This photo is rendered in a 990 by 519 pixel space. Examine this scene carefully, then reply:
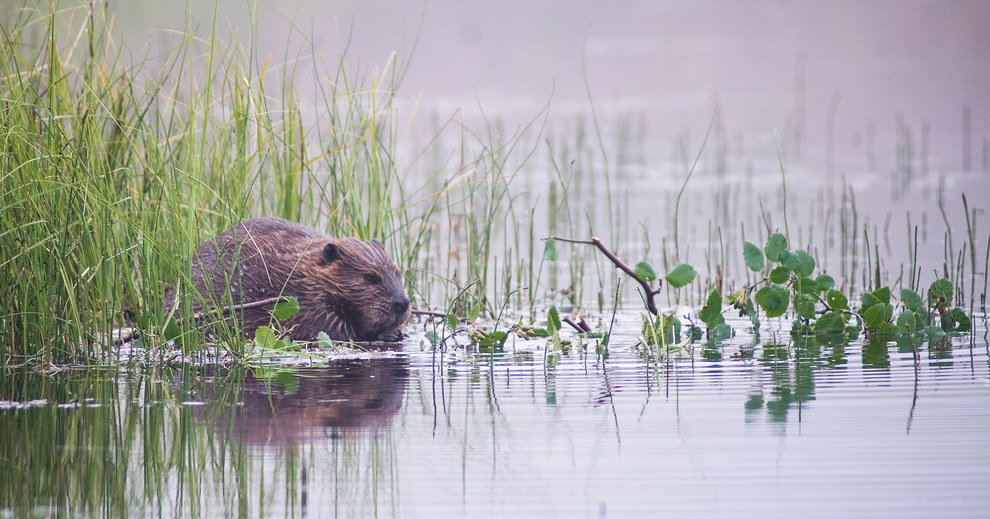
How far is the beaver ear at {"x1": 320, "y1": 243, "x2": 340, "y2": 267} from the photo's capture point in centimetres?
639

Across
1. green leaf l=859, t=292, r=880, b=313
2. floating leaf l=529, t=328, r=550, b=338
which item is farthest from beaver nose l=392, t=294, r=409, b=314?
green leaf l=859, t=292, r=880, b=313

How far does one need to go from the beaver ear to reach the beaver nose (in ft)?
1.38

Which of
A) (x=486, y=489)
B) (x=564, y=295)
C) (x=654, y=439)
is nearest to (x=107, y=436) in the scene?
(x=486, y=489)

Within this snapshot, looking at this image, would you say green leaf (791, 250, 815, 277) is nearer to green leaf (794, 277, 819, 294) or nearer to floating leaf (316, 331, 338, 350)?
green leaf (794, 277, 819, 294)

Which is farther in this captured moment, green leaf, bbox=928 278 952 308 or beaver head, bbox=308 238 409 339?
beaver head, bbox=308 238 409 339

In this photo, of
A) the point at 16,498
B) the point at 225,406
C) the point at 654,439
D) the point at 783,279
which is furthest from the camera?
the point at 783,279

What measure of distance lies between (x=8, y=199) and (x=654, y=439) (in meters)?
3.01

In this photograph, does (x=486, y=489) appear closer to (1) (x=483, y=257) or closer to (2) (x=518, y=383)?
(2) (x=518, y=383)

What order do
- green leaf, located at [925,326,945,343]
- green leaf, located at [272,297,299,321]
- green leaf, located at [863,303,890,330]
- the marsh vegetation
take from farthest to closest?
green leaf, located at [272,297,299,321] → green leaf, located at [863,303,890,330] → green leaf, located at [925,326,945,343] → the marsh vegetation

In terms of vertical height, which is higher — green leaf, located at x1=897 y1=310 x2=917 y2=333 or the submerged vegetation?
the submerged vegetation

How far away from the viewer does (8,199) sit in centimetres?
529

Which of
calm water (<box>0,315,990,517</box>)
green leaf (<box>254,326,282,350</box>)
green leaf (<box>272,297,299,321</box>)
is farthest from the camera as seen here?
green leaf (<box>272,297,299,321</box>)

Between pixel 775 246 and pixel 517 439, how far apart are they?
8.85ft

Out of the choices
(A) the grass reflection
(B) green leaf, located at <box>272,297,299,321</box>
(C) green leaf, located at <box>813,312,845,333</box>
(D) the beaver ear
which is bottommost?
(A) the grass reflection
